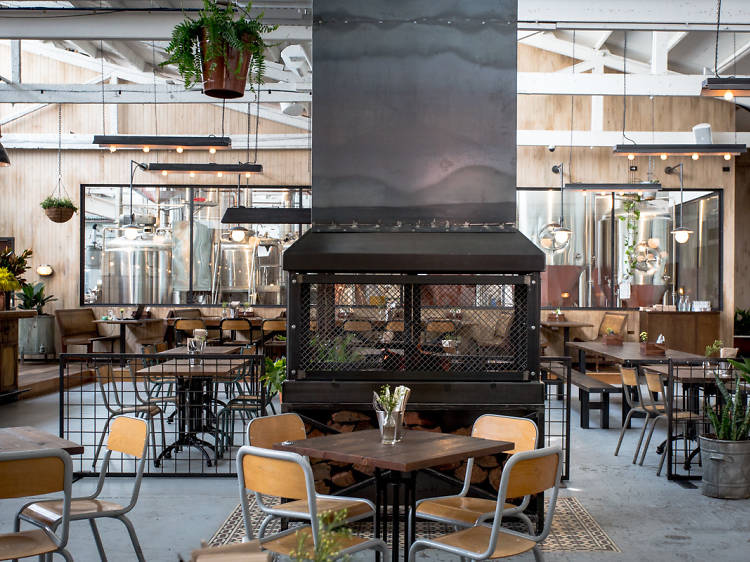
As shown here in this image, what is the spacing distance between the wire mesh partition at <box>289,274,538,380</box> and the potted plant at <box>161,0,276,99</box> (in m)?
1.15

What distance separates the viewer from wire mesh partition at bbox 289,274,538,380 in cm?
432

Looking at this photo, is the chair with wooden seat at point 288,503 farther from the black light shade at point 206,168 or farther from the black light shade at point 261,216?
the black light shade at point 206,168

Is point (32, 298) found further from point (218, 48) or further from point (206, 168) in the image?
point (218, 48)

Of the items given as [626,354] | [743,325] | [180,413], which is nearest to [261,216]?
[180,413]

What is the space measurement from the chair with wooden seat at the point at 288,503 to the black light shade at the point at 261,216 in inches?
251

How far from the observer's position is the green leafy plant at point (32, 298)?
41.7ft


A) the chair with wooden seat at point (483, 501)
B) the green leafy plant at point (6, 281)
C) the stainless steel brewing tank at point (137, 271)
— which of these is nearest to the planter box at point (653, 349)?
the chair with wooden seat at point (483, 501)

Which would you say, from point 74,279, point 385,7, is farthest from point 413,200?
point 74,279

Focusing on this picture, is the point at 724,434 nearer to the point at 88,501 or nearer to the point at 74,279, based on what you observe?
the point at 88,501

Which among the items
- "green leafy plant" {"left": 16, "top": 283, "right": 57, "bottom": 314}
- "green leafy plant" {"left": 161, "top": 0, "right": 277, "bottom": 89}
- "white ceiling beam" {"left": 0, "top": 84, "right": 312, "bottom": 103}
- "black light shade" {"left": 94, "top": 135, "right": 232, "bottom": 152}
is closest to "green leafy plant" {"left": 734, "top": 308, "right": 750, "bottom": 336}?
"white ceiling beam" {"left": 0, "top": 84, "right": 312, "bottom": 103}

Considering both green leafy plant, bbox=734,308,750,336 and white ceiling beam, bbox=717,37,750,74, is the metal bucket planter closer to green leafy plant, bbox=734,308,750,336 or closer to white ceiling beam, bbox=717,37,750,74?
white ceiling beam, bbox=717,37,750,74

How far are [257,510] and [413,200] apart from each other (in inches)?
87.0

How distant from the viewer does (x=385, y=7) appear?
4.77 meters

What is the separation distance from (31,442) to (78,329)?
387 inches
